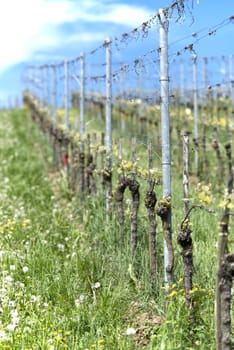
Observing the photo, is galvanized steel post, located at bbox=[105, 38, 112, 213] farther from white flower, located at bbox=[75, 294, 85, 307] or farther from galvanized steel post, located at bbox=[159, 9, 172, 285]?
galvanized steel post, located at bbox=[159, 9, 172, 285]

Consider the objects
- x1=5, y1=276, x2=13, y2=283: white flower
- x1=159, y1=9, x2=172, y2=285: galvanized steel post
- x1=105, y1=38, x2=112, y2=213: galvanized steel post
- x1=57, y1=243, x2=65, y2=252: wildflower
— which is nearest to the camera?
x1=159, y1=9, x2=172, y2=285: galvanized steel post

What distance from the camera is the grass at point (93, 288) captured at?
5570 millimetres

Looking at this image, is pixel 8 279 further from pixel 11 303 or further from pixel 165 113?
pixel 165 113

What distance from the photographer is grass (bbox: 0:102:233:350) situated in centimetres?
557

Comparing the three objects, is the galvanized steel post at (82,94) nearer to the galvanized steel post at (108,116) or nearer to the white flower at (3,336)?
the galvanized steel post at (108,116)

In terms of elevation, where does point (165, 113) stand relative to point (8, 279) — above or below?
above

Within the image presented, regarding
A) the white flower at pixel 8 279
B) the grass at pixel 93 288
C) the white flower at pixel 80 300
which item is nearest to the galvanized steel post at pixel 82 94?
the grass at pixel 93 288

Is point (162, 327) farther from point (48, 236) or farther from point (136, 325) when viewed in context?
point (48, 236)

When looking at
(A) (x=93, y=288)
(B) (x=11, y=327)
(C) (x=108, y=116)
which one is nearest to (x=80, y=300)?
(A) (x=93, y=288)

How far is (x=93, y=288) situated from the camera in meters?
6.93

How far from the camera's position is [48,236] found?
365 inches

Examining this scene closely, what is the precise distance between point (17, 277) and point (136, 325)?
5.95 ft

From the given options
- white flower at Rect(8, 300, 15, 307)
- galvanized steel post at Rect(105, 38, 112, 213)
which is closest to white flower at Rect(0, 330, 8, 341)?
white flower at Rect(8, 300, 15, 307)

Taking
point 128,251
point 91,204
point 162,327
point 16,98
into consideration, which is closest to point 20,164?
point 91,204
